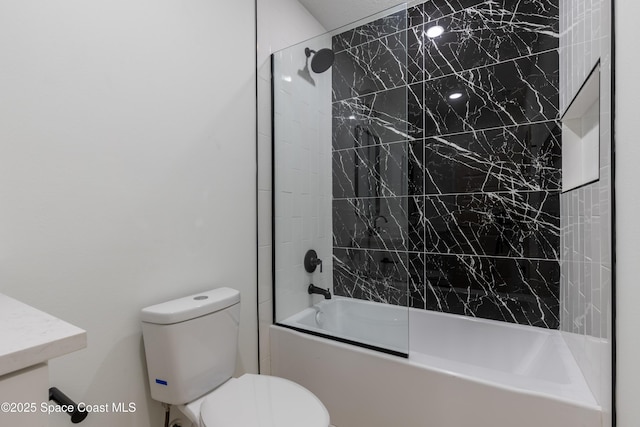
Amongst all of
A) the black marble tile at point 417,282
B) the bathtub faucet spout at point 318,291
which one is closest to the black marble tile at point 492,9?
the black marble tile at point 417,282

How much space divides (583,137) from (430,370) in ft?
4.43

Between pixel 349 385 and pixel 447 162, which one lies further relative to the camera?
pixel 447 162

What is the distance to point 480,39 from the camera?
207 cm

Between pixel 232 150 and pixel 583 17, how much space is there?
1.72m

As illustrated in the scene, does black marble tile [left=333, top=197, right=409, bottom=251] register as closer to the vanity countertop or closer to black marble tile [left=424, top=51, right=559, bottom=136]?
black marble tile [left=424, top=51, right=559, bottom=136]

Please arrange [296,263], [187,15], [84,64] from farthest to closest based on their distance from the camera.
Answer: [296,263] < [187,15] < [84,64]

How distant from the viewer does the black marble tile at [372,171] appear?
1.91 meters

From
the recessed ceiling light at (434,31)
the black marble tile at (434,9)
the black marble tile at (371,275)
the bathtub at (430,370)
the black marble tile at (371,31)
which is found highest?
the black marble tile at (434,9)

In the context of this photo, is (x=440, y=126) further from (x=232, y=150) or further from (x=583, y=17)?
(x=232, y=150)

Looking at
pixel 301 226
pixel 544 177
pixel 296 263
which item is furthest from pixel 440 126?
pixel 296 263

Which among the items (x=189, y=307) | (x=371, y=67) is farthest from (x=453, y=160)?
(x=189, y=307)

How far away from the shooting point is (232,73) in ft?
5.74

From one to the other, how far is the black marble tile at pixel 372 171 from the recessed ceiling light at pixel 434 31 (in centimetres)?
89

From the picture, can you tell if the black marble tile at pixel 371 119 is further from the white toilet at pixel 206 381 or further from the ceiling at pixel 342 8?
the white toilet at pixel 206 381
